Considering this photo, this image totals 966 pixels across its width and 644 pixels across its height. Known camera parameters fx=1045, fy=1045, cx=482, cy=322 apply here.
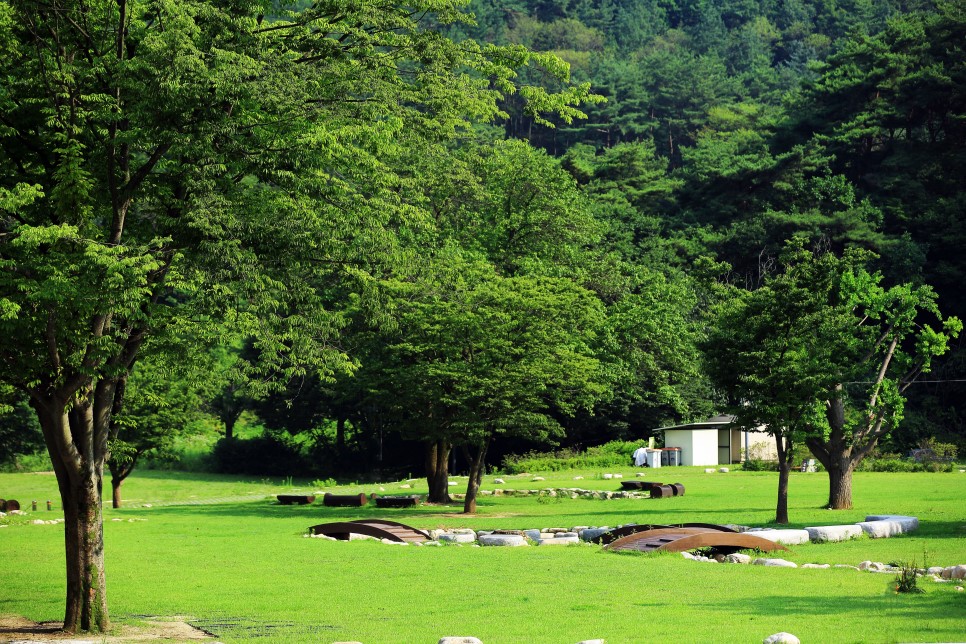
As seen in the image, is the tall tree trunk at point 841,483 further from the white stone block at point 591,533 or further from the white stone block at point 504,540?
the white stone block at point 504,540

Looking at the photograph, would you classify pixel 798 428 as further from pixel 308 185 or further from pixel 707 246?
pixel 707 246

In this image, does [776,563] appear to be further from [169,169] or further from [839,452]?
[839,452]

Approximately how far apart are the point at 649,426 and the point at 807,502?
3038 cm

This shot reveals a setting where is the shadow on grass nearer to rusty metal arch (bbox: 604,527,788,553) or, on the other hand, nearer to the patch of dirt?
rusty metal arch (bbox: 604,527,788,553)

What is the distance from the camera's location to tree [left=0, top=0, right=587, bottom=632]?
1198 centimetres

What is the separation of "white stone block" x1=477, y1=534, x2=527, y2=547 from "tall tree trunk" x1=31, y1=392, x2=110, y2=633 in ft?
36.0

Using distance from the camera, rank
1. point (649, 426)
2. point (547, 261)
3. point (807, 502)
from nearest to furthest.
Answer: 1. point (807, 502)
2. point (547, 261)
3. point (649, 426)

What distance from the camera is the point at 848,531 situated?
73.8 feet

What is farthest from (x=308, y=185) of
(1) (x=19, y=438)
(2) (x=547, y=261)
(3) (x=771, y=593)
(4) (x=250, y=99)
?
(1) (x=19, y=438)

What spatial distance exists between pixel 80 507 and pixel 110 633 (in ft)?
5.49

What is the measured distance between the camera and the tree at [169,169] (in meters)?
12.0

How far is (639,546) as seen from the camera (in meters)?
20.1

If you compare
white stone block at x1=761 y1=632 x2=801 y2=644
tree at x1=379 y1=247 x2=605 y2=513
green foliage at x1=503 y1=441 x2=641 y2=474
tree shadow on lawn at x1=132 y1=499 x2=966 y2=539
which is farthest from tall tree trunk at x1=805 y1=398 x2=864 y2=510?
green foliage at x1=503 y1=441 x2=641 y2=474

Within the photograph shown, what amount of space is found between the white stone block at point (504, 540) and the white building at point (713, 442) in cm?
3871
